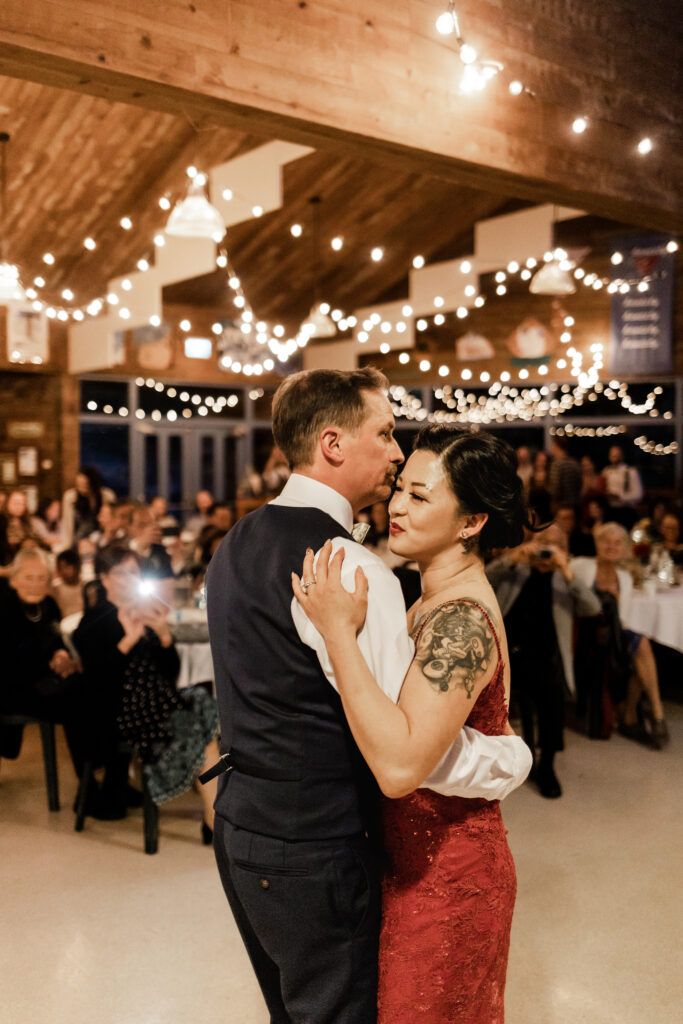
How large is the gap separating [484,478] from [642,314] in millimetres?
10600

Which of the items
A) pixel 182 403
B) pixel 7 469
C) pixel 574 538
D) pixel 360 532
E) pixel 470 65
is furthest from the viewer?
pixel 182 403

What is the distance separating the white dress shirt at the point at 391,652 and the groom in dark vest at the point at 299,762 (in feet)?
0.04

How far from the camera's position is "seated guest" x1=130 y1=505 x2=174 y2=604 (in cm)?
493

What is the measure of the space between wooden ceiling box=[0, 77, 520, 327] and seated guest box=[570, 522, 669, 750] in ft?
12.0

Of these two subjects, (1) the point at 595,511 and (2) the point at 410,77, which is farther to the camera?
(1) the point at 595,511

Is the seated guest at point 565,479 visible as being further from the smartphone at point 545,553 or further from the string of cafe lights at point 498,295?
the smartphone at point 545,553

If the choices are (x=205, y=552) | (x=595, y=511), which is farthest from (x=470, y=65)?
(x=595, y=511)

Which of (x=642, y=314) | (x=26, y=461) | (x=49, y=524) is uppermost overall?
(x=642, y=314)

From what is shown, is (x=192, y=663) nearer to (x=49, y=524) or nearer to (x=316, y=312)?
(x=316, y=312)

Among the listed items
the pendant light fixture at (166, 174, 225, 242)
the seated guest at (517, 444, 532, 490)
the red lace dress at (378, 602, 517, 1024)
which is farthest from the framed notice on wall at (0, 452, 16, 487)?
the red lace dress at (378, 602, 517, 1024)

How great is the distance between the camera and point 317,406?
1.39m

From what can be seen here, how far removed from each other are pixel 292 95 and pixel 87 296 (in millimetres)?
7663

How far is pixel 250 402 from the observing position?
13188mm

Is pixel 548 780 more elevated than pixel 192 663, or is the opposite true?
pixel 192 663
